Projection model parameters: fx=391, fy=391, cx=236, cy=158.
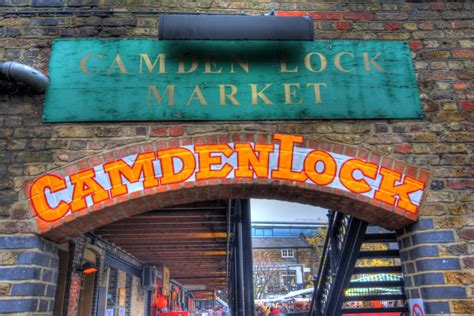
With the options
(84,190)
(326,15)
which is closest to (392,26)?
(326,15)

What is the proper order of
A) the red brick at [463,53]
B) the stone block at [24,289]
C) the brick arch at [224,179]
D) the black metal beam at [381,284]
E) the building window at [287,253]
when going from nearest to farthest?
the stone block at [24,289] → the brick arch at [224,179] → the red brick at [463,53] → the black metal beam at [381,284] → the building window at [287,253]

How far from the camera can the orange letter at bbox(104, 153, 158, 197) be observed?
3.54m

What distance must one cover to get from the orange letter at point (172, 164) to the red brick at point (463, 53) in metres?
3.03

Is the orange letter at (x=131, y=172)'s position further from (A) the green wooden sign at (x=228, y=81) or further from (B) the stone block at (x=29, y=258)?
(B) the stone block at (x=29, y=258)

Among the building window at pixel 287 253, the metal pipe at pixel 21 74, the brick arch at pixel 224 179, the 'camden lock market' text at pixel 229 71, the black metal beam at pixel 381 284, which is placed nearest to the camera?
the brick arch at pixel 224 179

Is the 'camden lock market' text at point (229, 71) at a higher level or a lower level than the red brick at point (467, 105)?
higher

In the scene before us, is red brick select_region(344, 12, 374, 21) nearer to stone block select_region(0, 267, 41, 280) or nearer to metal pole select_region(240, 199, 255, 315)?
metal pole select_region(240, 199, 255, 315)

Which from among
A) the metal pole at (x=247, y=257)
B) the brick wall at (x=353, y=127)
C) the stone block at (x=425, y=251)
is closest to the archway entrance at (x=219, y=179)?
the brick wall at (x=353, y=127)

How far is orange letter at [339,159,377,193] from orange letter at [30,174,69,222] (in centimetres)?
254

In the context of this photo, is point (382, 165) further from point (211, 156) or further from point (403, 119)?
point (211, 156)

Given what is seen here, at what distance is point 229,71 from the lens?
4020 mm

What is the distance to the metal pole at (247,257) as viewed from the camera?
230 inches

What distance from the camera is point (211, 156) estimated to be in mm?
3654

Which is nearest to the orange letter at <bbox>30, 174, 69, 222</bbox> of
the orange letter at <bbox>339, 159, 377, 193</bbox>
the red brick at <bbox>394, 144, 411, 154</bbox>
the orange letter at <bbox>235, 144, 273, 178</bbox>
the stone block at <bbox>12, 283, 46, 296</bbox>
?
the stone block at <bbox>12, 283, 46, 296</bbox>
